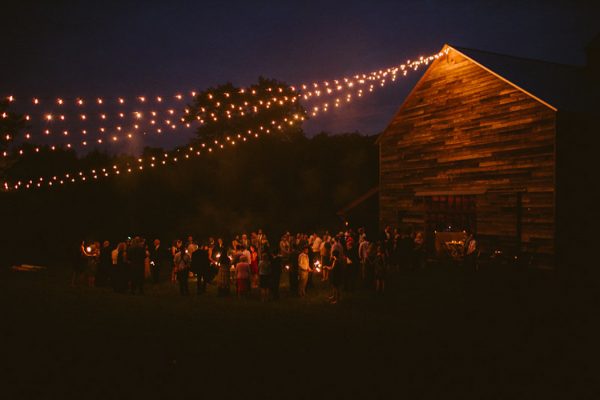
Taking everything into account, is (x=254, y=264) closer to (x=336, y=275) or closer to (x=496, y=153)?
(x=336, y=275)

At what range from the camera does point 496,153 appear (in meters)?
15.8

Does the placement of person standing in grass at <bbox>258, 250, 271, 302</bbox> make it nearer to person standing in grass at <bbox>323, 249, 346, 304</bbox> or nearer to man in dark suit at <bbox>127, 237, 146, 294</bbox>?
person standing in grass at <bbox>323, 249, 346, 304</bbox>

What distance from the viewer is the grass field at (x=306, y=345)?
614 cm

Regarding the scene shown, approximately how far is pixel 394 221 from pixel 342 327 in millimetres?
10599

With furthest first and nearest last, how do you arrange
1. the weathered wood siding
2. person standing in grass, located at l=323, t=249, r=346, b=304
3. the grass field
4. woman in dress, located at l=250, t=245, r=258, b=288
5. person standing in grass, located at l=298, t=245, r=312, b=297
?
woman in dress, located at l=250, t=245, r=258, b=288 → the weathered wood siding → person standing in grass, located at l=298, t=245, r=312, b=297 → person standing in grass, located at l=323, t=249, r=346, b=304 → the grass field

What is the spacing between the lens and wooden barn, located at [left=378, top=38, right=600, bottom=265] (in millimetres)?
14422

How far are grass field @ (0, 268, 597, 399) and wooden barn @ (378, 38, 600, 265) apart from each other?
2.57 m

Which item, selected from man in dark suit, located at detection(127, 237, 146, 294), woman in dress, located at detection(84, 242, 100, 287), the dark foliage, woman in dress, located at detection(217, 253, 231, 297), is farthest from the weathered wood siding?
the dark foliage

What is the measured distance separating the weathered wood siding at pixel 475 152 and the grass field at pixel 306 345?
2799 millimetres

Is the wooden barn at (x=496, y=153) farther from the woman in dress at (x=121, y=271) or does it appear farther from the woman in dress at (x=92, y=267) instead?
the woman in dress at (x=92, y=267)

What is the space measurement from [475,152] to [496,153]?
79 centimetres

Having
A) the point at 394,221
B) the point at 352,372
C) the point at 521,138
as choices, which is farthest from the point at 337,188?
the point at 352,372

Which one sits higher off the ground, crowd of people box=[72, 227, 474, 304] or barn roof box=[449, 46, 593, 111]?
barn roof box=[449, 46, 593, 111]

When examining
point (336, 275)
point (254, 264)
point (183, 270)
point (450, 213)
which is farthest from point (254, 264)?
point (450, 213)
